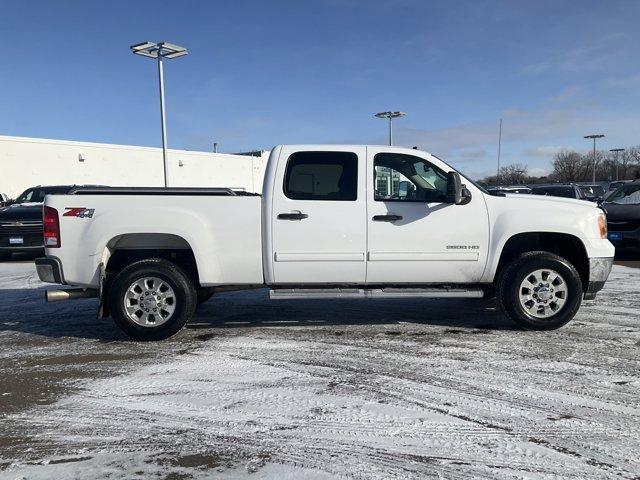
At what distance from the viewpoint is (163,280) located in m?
5.68

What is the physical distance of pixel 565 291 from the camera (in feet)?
19.1

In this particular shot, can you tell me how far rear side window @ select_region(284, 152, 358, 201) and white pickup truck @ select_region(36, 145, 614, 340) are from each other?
1 cm

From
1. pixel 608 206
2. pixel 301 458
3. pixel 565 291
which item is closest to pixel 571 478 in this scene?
pixel 301 458

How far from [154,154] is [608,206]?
26.5 metres

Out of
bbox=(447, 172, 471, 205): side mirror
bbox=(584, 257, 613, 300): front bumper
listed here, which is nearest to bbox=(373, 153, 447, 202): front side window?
bbox=(447, 172, 471, 205): side mirror

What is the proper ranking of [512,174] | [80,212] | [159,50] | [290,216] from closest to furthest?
[80,212]
[290,216]
[159,50]
[512,174]

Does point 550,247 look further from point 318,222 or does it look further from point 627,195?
point 627,195

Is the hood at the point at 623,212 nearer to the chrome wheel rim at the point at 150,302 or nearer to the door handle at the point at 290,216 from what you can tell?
the door handle at the point at 290,216

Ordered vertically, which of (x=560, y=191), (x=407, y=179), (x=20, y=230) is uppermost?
(x=407, y=179)

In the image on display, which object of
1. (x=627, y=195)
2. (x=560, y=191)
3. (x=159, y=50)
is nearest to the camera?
(x=627, y=195)

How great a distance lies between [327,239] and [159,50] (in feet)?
65.0

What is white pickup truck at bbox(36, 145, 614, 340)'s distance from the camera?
559 cm

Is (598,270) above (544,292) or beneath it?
above

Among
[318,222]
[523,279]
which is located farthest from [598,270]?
[318,222]
